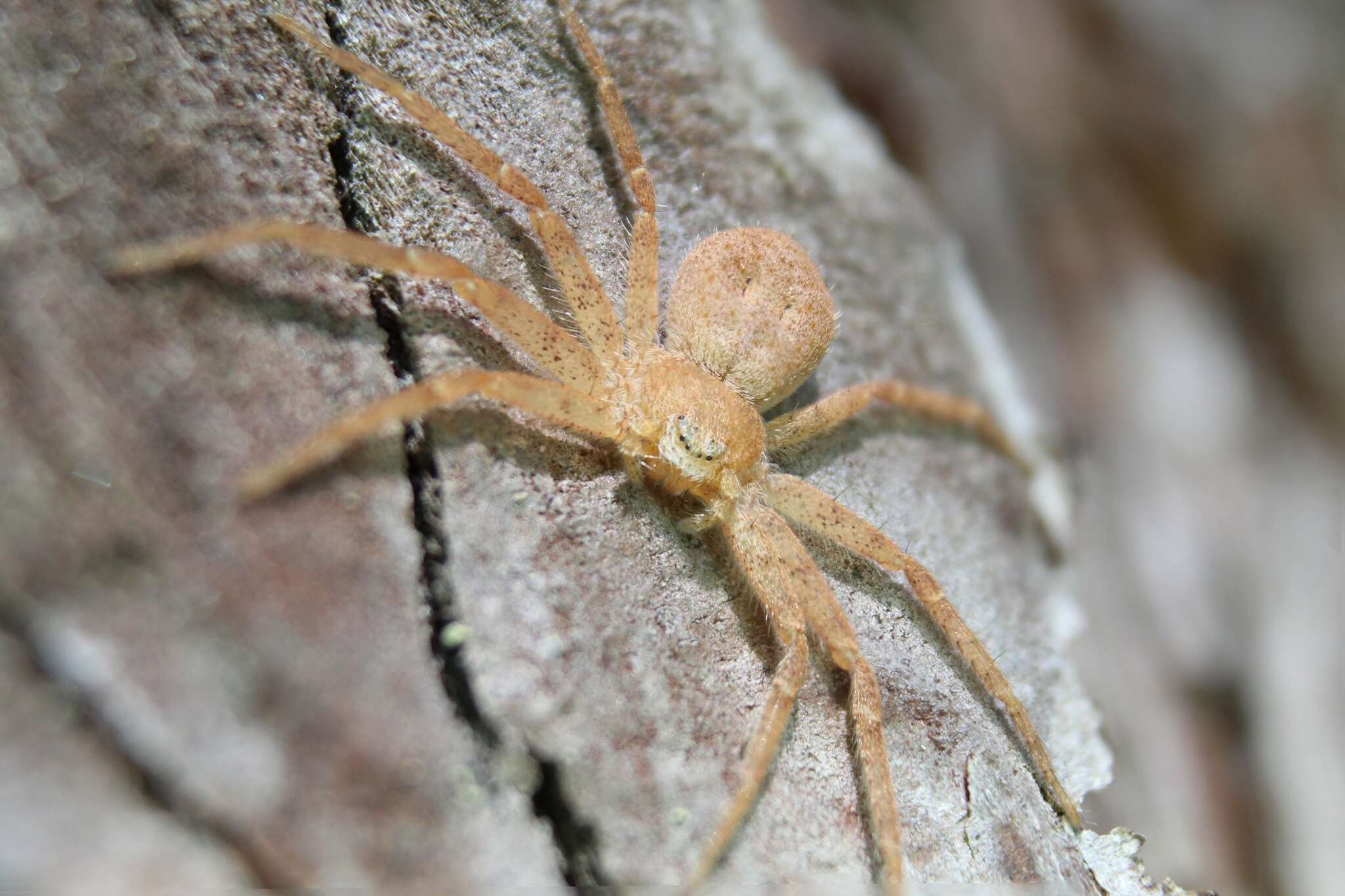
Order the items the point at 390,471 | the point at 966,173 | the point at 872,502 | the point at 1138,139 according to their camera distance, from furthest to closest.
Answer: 1. the point at 1138,139
2. the point at 966,173
3. the point at 872,502
4. the point at 390,471

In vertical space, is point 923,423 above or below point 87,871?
above

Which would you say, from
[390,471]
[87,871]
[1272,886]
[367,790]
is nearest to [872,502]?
[390,471]

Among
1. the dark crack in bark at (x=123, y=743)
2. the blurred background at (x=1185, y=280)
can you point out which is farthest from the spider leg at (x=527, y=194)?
the blurred background at (x=1185, y=280)

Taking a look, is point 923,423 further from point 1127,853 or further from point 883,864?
point 883,864

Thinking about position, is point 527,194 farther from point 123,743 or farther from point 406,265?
point 123,743

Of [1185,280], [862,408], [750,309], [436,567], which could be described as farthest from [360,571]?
[1185,280]

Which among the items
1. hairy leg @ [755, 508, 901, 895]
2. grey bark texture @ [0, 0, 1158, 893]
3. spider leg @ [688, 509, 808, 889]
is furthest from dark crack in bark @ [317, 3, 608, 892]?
hairy leg @ [755, 508, 901, 895]

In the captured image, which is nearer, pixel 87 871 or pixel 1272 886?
pixel 87 871

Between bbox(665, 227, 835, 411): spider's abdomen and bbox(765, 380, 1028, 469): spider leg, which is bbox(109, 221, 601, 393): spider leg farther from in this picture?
bbox(765, 380, 1028, 469): spider leg

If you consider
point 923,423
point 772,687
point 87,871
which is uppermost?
point 923,423
